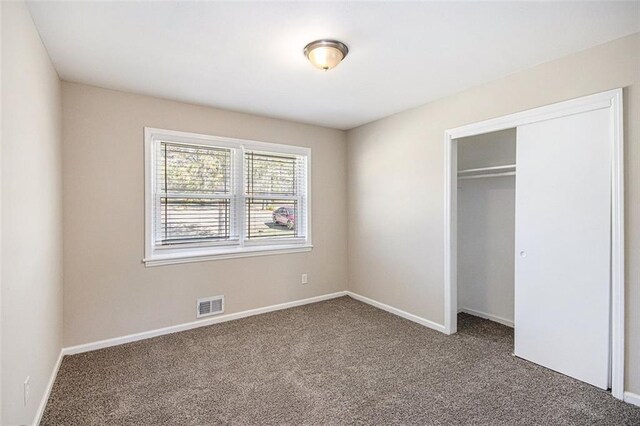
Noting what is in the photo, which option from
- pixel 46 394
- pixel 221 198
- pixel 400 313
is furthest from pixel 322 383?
pixel 221 198

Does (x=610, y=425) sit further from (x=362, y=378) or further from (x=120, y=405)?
(x=120, y=405)

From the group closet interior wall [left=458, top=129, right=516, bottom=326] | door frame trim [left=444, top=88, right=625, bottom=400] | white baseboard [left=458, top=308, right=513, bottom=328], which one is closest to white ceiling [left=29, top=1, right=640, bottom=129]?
door frame trim [left=444, top=88, right=625, bottom=400]

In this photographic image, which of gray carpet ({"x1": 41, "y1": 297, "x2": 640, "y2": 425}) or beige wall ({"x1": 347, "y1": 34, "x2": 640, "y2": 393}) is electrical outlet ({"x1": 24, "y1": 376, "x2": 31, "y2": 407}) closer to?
gray carpet ({"x1": 41, "y1": 297, "x2": 640, "y2": 425})

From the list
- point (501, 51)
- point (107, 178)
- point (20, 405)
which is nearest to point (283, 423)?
point (20, 405)

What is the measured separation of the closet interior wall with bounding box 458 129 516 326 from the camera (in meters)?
3.62

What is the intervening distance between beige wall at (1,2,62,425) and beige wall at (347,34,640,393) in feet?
11.0

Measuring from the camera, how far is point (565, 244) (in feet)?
8.39

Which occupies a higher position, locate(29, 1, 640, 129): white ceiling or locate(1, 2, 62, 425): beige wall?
locate(29, 1, 640, 129): white ceiling

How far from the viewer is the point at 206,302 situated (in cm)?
368

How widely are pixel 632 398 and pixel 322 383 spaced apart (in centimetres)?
209

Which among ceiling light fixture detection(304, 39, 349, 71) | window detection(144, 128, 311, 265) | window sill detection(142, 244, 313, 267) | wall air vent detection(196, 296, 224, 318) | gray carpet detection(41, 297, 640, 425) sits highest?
ceiling light fixture detection(304, 39, 349, 71)

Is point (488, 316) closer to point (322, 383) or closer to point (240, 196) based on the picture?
point (322, 383)

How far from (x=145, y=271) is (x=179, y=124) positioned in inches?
62.6

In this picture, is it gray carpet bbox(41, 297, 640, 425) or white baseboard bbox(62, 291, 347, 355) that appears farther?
white baseboard bbox(62, 291, 347, 355)
